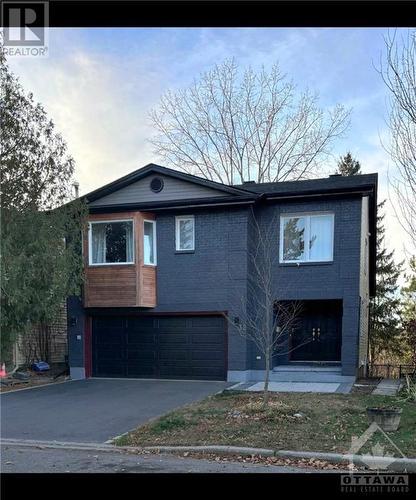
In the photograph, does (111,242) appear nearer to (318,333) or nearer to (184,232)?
(184,232)

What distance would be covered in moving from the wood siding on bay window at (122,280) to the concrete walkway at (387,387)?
270 inches

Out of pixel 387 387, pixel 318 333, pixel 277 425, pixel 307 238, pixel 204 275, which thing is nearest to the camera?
pixel 277 425

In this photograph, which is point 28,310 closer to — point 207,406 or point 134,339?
point 207,406

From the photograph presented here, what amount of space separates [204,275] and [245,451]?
7828 mm

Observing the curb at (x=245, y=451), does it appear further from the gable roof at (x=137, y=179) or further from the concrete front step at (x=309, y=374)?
the gable roof at (x=137, y=179)

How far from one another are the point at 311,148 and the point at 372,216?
1055 centimetres

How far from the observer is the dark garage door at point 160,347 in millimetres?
13773

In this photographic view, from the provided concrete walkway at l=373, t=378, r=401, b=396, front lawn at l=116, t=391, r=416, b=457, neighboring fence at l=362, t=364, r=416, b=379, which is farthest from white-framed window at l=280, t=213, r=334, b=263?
front lawn at l=116, t=391, r=416, b=457

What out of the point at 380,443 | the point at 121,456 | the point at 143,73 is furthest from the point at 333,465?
the point at 143,73

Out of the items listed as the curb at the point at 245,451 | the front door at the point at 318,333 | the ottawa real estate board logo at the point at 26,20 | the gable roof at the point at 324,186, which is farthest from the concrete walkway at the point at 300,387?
the ottawa real estate board logo at the point at 26,20

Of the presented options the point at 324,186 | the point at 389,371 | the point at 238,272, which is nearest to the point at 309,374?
the point at 389,371

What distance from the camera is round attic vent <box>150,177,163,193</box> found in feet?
47.4

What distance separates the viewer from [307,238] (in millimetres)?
13438

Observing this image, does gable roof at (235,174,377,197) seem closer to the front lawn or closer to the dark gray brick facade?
the dark gray brick facade
